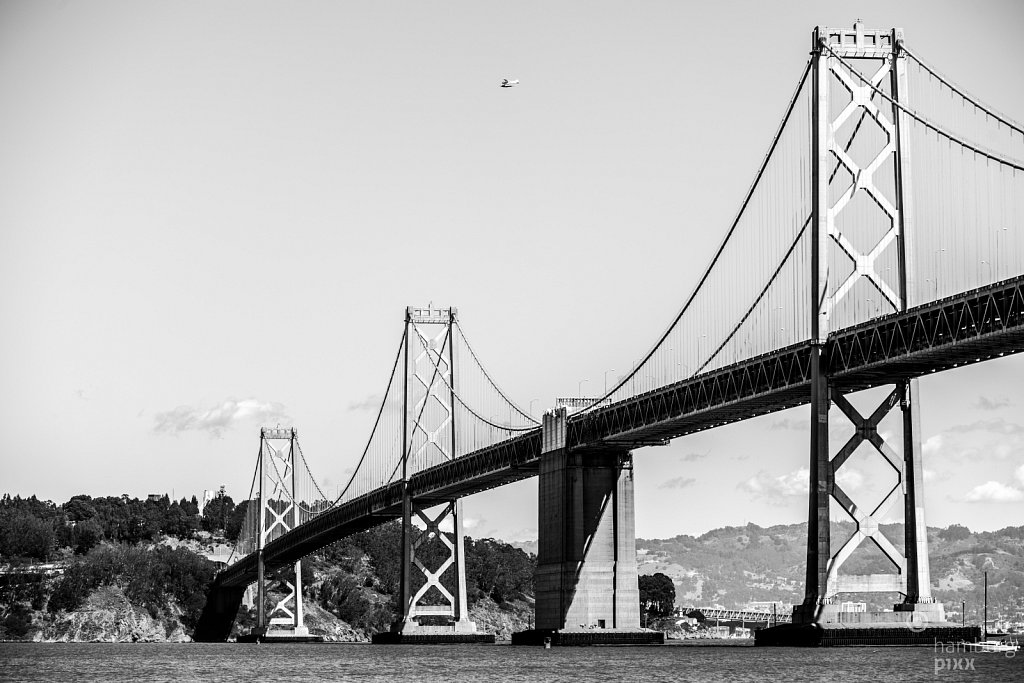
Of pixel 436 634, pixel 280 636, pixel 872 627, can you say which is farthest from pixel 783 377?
pixel 280 636

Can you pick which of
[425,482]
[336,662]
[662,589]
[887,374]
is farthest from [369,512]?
[662,589]

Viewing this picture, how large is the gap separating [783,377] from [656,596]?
112822mm

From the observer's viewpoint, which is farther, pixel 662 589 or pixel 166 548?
pixel 662 589

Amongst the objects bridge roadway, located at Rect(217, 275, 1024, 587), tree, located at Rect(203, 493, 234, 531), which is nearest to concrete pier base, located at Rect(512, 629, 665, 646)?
bridge roadway, located at Rect(217, 275, 1024, 587)

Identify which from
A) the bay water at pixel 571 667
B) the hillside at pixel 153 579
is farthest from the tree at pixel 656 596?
the bay water at pixel 571 667

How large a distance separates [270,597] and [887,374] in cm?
10893

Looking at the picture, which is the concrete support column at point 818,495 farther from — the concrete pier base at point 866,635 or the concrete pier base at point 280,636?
the concrete pier base at point 280,636

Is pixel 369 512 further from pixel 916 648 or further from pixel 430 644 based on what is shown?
pixel 916 648

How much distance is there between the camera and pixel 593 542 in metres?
72.8

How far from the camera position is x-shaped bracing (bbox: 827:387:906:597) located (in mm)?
53375

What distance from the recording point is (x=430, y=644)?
91375 mm

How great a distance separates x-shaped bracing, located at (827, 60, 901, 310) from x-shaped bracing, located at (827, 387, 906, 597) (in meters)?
3.40

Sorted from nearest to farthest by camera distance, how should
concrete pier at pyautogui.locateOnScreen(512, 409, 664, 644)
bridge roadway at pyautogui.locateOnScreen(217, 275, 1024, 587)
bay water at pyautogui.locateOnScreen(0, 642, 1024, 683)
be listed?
bridge roadway at pyautogui.locateOnScreen(217, 275, 1024, 587)
bay water at pyautogui.locateOnScreen(0, 642, 1024, 683)
concrete pier at pyautogui.locateOnScreen(512, 409, 664, 644)

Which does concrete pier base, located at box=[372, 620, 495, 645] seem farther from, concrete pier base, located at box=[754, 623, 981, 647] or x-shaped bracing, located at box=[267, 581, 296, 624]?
x-shaped bracing, located at box=[267, 581, 296, 624]
